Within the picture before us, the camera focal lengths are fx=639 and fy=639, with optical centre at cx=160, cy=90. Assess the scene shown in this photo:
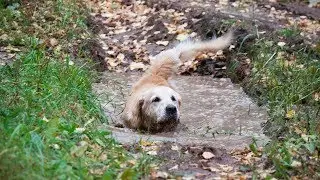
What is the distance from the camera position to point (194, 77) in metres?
10.8

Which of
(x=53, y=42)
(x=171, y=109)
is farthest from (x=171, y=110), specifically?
(x=53, y=42)

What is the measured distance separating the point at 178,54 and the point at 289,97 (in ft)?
7.27

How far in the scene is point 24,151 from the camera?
183 inches

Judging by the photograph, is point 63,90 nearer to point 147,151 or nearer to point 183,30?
point 147,151

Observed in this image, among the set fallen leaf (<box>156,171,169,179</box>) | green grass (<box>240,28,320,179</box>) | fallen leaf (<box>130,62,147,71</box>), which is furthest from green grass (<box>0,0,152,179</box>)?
green grass (<box>240,28,320,179</box>)

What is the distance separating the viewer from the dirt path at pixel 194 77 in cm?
607

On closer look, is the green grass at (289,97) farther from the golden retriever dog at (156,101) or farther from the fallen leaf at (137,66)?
the fallen leaf at (137,66)

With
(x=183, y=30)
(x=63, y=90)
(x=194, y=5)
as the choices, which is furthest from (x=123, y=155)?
(x=194, y=5)

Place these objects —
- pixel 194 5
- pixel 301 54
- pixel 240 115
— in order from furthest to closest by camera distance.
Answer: pixel 194 5, pixel 301 54, pixel 240 115

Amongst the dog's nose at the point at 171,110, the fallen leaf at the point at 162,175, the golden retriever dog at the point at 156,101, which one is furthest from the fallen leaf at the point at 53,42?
the fallen leaf at the point at 162,175

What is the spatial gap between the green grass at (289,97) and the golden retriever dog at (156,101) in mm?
1203

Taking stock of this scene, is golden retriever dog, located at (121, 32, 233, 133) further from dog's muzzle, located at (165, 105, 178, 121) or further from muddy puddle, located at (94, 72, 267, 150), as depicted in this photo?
muddy puddle, located at (94, 72, 267, 150)

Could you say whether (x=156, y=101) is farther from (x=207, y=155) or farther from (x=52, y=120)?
(x=52, y=120)

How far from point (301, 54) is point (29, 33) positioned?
4355 mm
